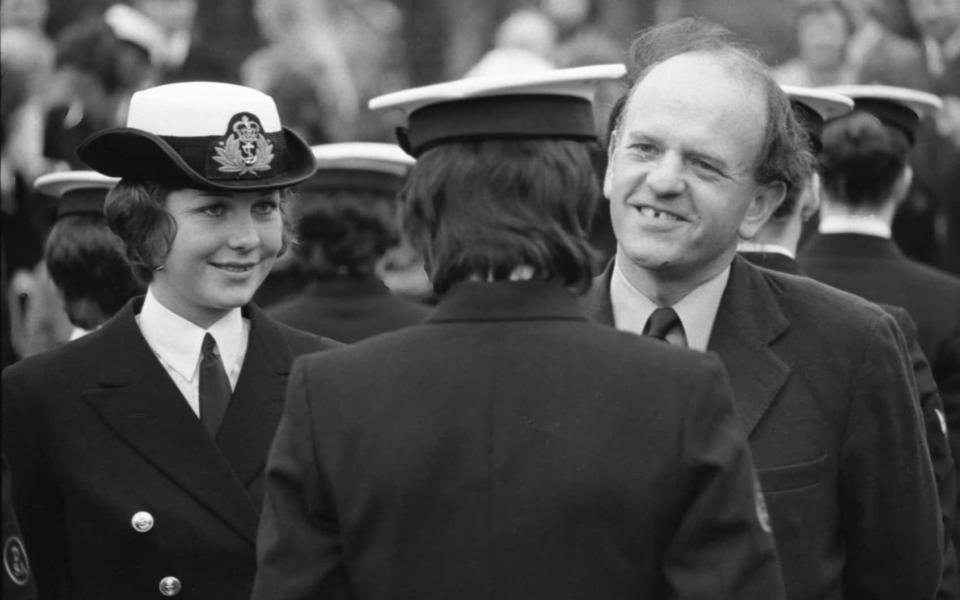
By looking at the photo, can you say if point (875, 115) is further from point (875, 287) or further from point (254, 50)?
point (254, 50)

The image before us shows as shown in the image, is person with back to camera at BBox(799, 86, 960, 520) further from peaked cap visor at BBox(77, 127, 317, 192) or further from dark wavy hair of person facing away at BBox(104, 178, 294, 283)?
dark wavy hair of person facing away at BBox(104, 178, 294, 283)

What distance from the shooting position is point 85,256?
5305mm

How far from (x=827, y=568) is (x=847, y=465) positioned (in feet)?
0.79

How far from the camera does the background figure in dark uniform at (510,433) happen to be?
10.7 ft

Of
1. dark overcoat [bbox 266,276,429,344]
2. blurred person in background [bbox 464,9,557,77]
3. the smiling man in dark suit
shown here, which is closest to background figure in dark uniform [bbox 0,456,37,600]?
the smiling man in dark suit

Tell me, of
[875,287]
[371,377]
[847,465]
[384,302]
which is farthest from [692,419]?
[384,302]

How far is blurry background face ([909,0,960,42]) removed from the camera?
1037 cm

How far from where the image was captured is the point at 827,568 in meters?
4.07

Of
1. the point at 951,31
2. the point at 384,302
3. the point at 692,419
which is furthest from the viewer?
the point at 951,31

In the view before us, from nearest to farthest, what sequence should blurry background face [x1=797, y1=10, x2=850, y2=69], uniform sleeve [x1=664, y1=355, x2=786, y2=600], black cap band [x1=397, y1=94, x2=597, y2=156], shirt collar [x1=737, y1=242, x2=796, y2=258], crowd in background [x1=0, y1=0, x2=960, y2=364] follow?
1. uniform sleeve [x1=664, y1=355, x2=786, y2=600]
2. black cap band [x1=397, y1=94, x2=597, y2=156]
3. shirt collar [x1=737, y1=242, x2=796, y2=258]
4. crowd in background [x1=0, y1=0, x2=960, y2=364]
5. blurry background face [x1=797, y1=10, x2=850, y2=69]

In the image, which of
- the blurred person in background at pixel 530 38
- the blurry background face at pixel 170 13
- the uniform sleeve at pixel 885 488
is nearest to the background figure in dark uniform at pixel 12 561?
the uniform sleeve at pixel 885 488

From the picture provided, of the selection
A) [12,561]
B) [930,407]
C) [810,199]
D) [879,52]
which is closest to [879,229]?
[810,199]

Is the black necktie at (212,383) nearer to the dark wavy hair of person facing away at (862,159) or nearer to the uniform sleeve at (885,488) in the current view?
the uniform sleeve at (885,488)

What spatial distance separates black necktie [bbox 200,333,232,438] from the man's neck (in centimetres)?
110
